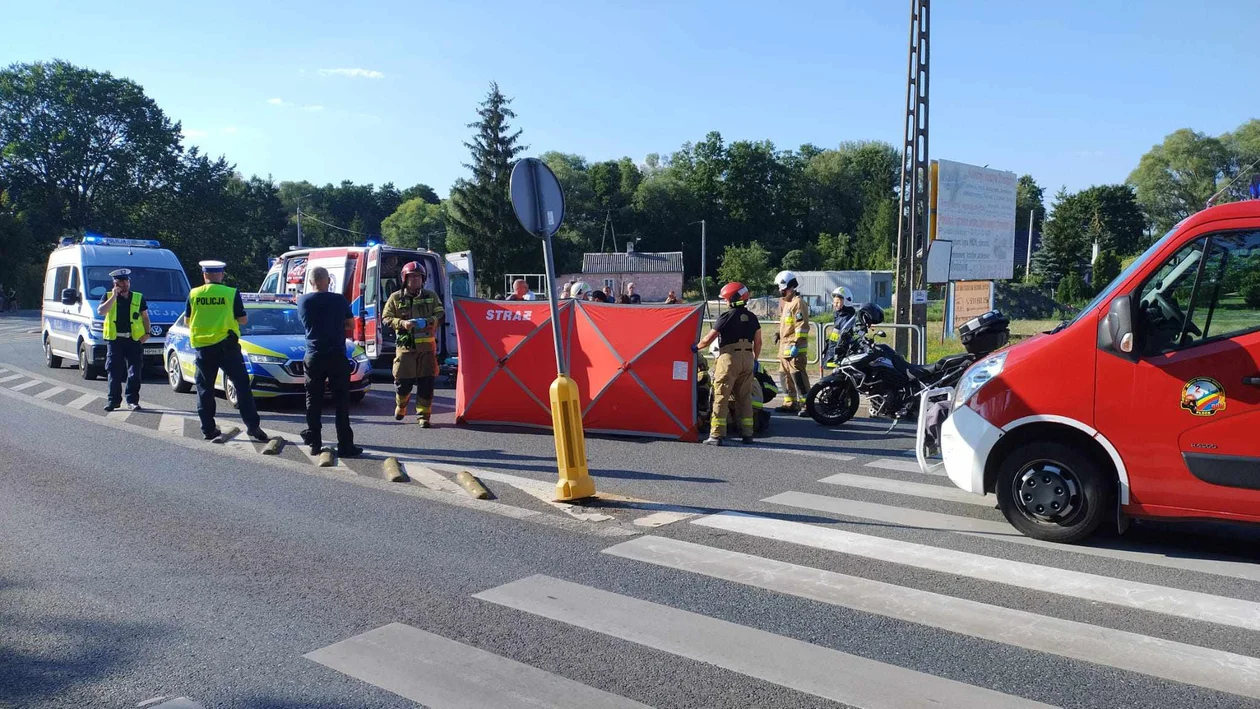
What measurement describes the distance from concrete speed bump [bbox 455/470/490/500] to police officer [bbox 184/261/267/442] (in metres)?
3.10

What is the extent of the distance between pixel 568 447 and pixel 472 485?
104 cm

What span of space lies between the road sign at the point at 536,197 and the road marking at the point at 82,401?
354 inches

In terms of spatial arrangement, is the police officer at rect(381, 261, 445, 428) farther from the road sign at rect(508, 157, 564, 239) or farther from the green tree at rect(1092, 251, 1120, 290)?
the green tree at rect(1092, 251, 1120, 290)

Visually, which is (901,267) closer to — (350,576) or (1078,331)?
(1078,331)

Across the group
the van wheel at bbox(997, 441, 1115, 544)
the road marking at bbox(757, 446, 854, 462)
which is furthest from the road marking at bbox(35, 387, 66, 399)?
the van wheel at bbox(997, 441, 1115, 544)

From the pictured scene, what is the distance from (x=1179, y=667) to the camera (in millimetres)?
4004

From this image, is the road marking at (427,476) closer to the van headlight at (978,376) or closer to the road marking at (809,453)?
the road marking at (809,453)

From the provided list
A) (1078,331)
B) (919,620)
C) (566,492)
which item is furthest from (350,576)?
(1078,331)

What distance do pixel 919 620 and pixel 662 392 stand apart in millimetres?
5740

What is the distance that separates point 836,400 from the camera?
11.2 metres

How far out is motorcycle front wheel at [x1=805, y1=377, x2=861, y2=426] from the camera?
11.2 m

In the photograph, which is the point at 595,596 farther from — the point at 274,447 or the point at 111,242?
the point at 111,242

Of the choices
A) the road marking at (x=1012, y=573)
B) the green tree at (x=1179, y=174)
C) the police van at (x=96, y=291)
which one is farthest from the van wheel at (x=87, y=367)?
the green tree at (x=1179, y=174)

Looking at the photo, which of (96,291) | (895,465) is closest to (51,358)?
(96,291)
